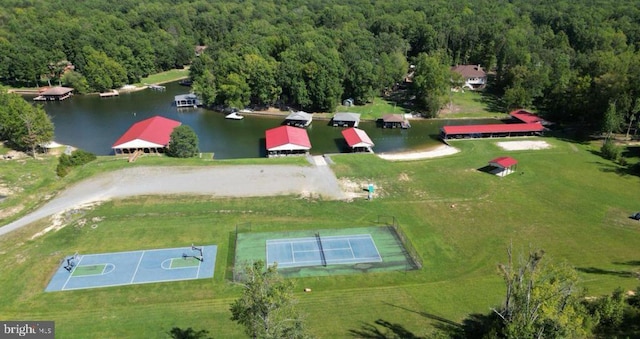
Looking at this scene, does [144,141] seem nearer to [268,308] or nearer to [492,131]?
[268,308]

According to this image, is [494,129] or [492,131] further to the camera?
[494,129]

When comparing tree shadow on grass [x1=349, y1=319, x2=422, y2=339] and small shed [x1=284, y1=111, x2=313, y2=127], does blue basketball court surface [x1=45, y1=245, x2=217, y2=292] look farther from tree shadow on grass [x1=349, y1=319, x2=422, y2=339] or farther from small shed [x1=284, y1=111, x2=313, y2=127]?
small shed [x1=284, y1=111, x2=313, y2=127]

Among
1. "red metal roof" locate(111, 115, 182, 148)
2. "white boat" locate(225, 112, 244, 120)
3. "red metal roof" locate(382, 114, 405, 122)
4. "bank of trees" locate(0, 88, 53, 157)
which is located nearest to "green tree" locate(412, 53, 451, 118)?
"red metal roof" locate(382, 114, 405, 122)

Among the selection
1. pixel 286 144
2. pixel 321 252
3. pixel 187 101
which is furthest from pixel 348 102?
pixel 321 252

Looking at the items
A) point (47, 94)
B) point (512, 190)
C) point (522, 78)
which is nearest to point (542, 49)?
point (522, 78)

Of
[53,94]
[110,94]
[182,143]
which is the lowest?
[182,143]

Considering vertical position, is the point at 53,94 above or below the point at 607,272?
above

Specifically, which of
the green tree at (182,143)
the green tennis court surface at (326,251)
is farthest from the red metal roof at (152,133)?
the green tennis court surface at (326,251)
